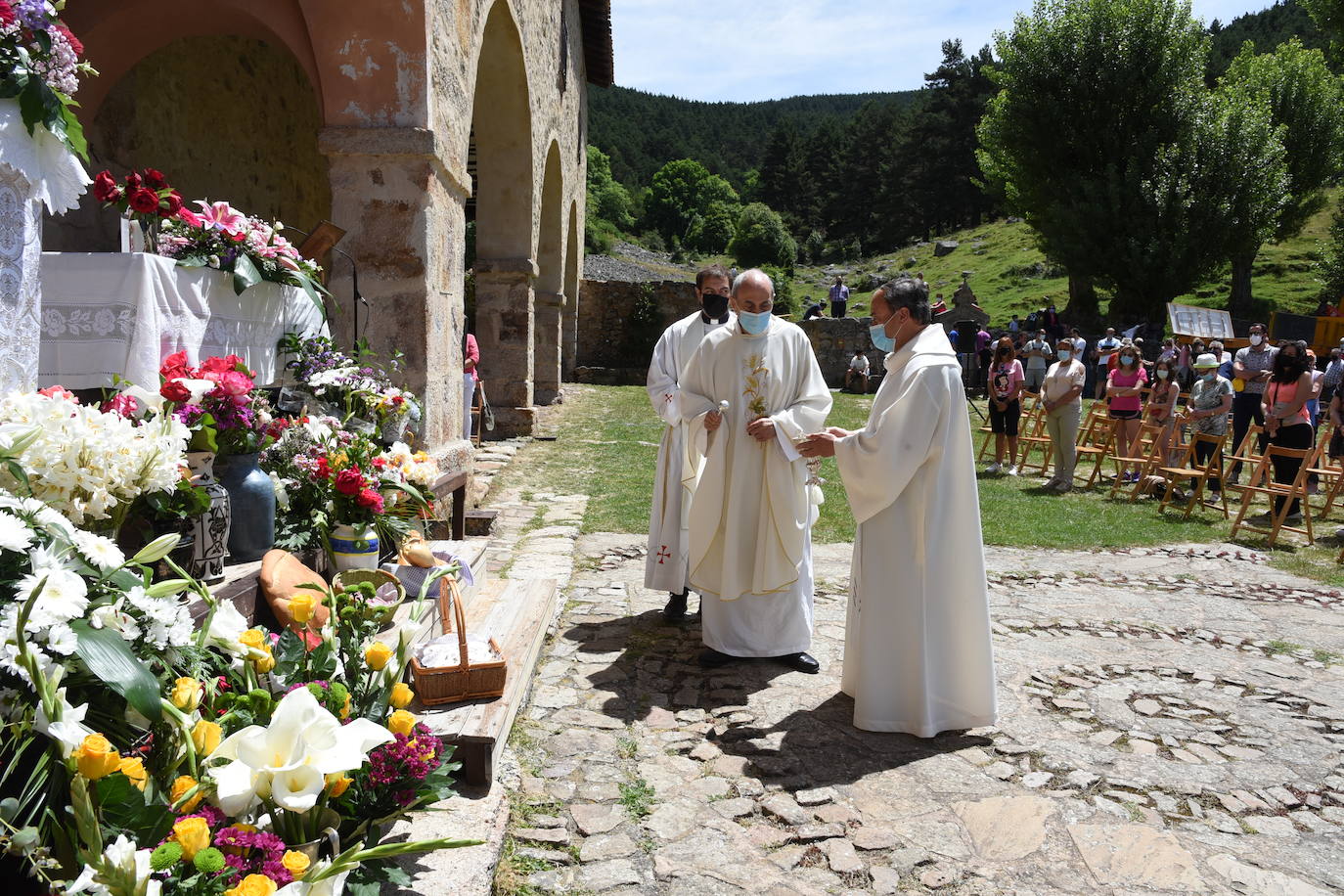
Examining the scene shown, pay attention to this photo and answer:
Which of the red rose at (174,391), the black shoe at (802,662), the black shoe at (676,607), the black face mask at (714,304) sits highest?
the black face mask at (714,304)

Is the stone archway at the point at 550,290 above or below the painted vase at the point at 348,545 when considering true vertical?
above

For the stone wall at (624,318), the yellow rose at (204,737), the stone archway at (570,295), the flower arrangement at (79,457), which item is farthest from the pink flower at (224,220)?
the stone wall at (624,318)

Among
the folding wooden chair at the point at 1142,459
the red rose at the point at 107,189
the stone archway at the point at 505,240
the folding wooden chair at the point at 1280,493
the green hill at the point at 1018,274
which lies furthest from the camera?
the green hill at the point at 1018,274

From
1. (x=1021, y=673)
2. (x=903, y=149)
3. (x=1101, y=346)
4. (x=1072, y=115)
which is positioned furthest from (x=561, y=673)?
(x=903, y=149)

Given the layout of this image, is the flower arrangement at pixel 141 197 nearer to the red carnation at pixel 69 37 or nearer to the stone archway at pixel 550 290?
the red carnation at pixel 69 37

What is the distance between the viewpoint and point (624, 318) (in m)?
26.1

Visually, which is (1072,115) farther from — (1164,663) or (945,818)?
(945,818)

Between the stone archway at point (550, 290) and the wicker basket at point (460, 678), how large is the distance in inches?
529

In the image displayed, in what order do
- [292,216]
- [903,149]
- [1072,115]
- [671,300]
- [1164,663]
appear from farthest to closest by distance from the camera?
[903,149], [1072,115], [671,300], [292,216], [1164,663]

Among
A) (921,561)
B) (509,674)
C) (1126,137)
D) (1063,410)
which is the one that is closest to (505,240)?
(1063,410)

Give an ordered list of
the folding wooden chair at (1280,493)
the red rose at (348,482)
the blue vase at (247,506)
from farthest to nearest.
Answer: the folding wooden chair at (1280,493) → the red rose at (348,482) → the blue vase at (247,506)

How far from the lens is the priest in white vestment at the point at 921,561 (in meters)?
3.77

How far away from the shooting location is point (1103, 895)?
274 cm

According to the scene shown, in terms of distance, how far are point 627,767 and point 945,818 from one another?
1154 millimetres
